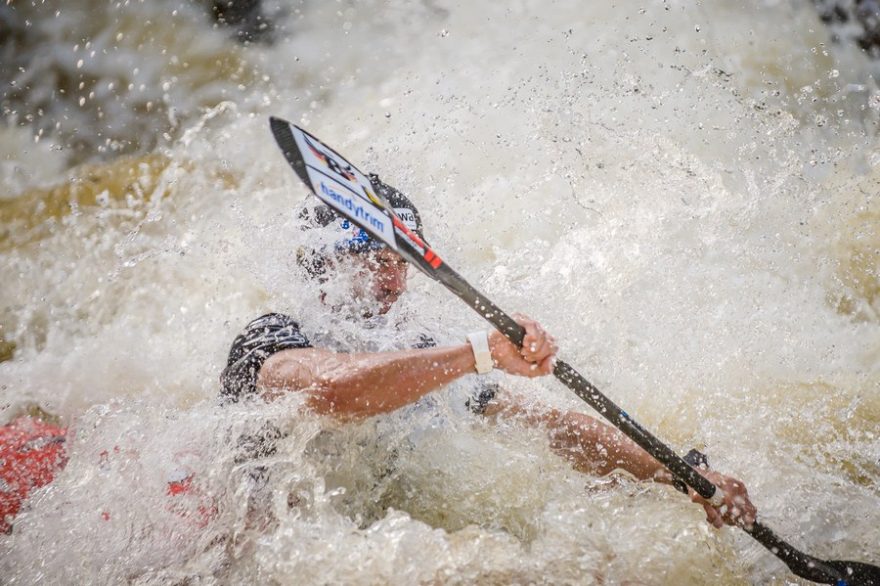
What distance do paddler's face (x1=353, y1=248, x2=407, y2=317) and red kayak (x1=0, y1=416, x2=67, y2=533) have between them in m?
1.45

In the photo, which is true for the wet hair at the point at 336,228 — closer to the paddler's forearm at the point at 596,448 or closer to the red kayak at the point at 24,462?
the paddler's forearm at the point at 596,448

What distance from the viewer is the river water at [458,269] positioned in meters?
2.04

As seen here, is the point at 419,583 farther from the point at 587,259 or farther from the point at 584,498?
the point at 587,259

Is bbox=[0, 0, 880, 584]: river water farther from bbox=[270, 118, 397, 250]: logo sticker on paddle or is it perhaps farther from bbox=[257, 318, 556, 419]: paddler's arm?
bbox=[270, 118, 397, 250]: logo sticker on paddle

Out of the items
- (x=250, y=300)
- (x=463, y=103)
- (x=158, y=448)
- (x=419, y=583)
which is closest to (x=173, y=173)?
(x=250, y=300)

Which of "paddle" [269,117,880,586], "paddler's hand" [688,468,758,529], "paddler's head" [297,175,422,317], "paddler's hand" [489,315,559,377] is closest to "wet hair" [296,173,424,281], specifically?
"paddler's head" [297,175,422,317]

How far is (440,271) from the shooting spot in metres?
1.79

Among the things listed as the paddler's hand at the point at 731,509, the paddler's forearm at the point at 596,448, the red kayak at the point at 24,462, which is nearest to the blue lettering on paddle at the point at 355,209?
the paddler's forearm at the point at 596,448

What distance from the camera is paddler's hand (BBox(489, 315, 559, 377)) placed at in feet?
5.93

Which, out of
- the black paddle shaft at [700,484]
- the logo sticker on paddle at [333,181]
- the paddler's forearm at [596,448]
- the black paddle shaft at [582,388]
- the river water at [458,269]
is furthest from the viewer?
the paddler's forearm at [596,448]

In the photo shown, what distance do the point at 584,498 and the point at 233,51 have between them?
5.29 meters

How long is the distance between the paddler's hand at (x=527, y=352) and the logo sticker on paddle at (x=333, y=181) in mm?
456

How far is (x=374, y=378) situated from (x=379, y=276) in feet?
1.88

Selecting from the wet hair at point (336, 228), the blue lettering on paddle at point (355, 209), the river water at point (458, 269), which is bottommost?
the river water at point (458, 269)
